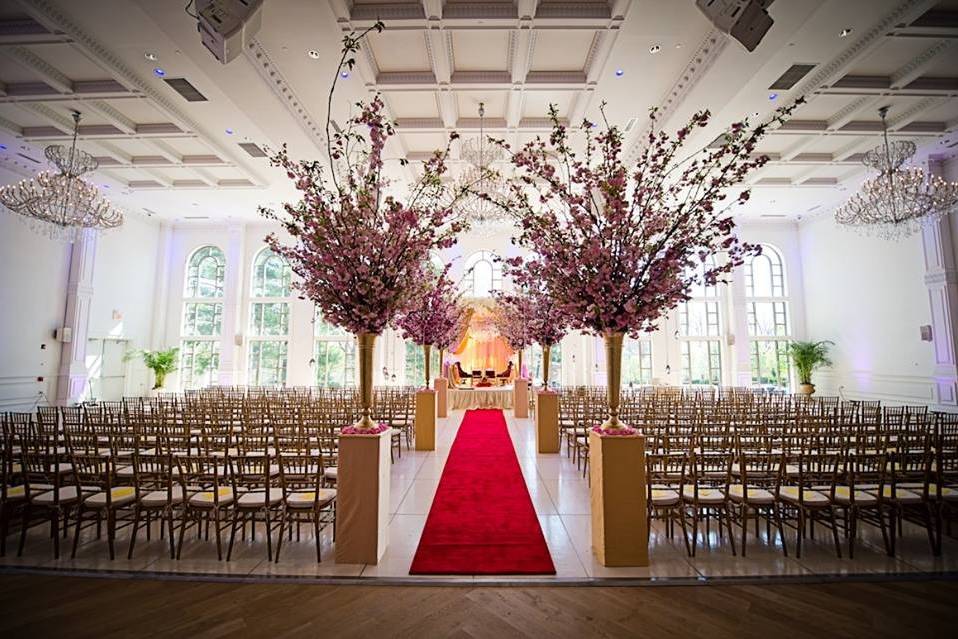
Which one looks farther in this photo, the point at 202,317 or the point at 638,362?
the point at 202,317

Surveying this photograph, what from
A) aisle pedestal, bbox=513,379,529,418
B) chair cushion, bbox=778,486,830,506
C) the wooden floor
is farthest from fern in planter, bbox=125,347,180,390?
chair cushion, bbox=778,486,830,506

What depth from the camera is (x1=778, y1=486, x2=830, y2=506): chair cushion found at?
11.3 ft

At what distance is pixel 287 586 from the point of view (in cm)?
293

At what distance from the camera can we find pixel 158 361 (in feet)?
47.5

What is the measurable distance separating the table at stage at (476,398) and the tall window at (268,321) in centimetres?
761

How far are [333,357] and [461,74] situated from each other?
11984 millimetres

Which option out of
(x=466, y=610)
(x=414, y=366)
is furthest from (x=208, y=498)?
(x=414, y=366)

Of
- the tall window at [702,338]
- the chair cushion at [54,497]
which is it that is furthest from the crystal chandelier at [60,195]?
the tall window at [702,338]

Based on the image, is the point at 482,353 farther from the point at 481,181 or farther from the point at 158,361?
the point at 158,361

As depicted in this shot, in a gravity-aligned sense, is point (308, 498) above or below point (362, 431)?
below

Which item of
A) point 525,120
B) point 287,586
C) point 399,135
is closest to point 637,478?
point 287,586

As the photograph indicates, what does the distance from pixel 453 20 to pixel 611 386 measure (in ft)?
19.1

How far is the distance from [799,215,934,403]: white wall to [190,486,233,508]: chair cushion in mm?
14660

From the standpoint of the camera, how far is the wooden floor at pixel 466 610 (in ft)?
7.95
